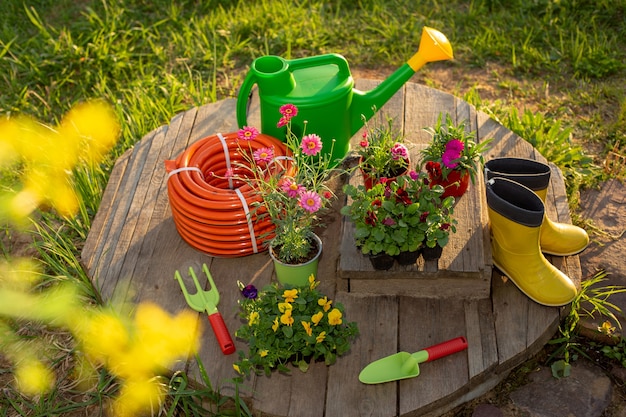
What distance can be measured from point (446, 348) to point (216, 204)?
94cm

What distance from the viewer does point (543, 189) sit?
2.47 meters

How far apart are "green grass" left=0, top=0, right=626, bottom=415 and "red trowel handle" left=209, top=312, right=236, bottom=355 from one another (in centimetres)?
132

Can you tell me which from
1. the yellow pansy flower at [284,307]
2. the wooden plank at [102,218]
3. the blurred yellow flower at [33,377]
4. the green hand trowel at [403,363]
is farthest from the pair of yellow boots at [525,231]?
the blurred yellow flower at [33,377]

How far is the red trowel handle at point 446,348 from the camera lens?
2230 mm

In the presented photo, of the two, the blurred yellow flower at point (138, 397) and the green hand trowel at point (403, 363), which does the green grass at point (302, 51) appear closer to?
the blurred yellow flower at point (138, 397)

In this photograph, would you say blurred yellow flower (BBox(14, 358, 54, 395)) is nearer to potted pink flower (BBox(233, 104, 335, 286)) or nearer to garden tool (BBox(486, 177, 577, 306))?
potted pink flower (BBox(233, 104, 335, 286))

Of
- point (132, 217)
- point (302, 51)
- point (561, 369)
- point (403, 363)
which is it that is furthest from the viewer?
point (302, 51)

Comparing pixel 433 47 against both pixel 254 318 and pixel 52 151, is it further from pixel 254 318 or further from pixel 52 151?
pixel 52 151

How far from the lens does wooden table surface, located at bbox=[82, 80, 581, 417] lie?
2.19 meters

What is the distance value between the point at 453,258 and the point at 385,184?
1.13 ft

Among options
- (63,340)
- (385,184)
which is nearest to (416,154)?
(385,184)

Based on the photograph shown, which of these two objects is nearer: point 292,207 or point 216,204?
point 292,207

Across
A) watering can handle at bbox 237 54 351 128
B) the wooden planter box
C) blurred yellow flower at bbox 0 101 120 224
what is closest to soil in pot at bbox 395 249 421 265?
the wooden planter box

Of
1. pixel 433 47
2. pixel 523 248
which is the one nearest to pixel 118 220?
pixel 433 47
